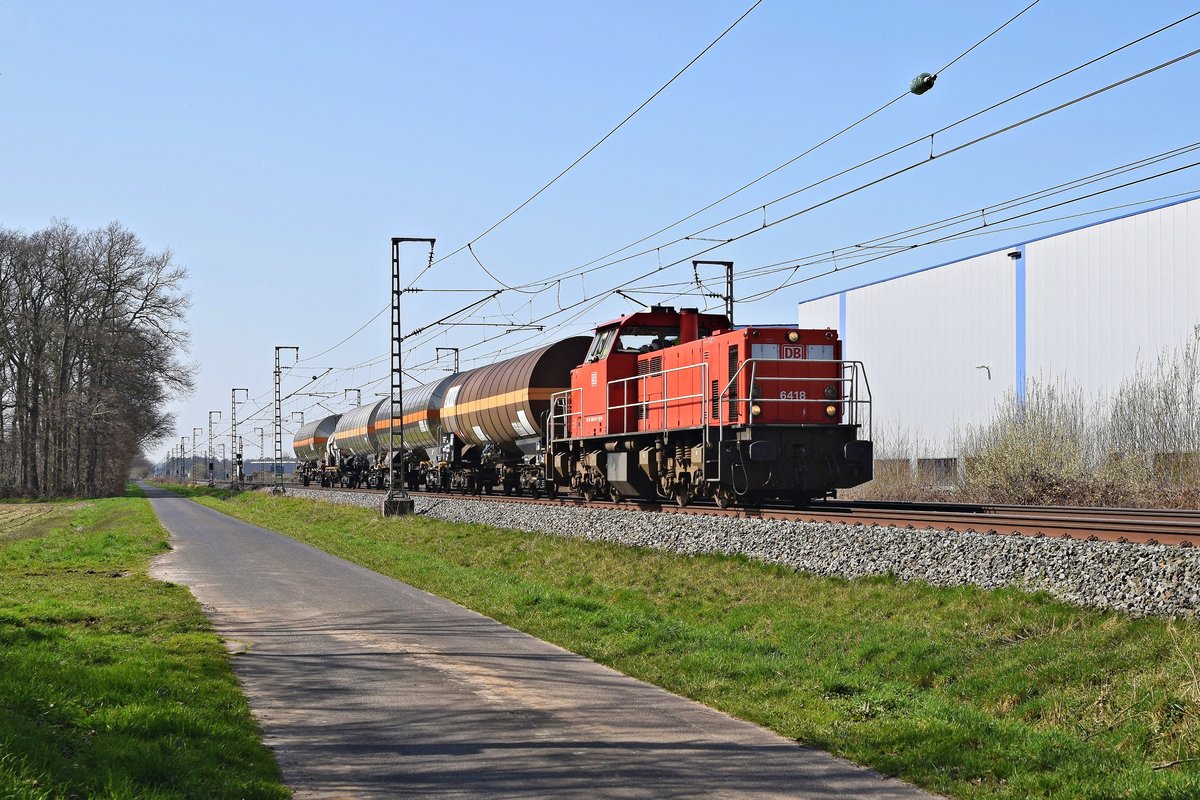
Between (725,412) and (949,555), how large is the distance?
24.5 feet

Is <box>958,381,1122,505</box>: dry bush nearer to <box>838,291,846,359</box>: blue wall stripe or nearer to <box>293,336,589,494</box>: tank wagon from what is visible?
<box>293,336,589,494</box>: tank wagon

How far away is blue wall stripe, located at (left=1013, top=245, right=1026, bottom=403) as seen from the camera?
1336 inches

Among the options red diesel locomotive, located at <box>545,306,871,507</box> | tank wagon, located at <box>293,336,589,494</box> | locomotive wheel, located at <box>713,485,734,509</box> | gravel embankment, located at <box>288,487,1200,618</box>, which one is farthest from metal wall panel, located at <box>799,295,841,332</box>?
gravel embankment, located at <box>288,487,1200,618</box>

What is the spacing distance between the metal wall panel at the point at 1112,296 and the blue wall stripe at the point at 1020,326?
33 centimetres

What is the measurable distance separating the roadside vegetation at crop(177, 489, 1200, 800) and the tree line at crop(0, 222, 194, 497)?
51.9 metres

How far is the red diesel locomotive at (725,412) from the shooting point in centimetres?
1925

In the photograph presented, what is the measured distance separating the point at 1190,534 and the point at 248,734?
9.45 meters

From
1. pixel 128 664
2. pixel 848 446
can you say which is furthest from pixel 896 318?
pixel 128 664

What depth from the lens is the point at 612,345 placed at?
2441 cm

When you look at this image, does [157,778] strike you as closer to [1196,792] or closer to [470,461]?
[1196,792]


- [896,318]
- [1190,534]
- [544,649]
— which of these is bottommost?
[544,649]

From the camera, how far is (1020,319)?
3431cm

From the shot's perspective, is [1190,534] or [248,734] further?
[1190,534]

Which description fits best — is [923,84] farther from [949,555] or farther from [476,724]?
[476,724]
